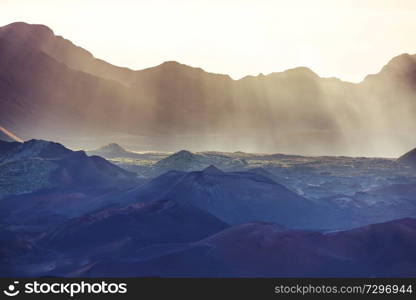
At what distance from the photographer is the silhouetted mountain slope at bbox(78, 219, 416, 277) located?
56500mm

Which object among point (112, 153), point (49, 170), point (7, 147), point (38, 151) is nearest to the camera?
point (49, 170)

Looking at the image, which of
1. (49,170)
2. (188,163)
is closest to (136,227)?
(49,170)

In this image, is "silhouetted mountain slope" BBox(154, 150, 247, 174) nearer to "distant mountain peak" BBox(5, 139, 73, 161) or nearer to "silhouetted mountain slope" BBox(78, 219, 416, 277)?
"distant mountain peak" BBox(5, 139, 73, 161)

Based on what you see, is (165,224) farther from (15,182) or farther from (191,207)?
(15,182)

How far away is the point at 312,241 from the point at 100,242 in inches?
741

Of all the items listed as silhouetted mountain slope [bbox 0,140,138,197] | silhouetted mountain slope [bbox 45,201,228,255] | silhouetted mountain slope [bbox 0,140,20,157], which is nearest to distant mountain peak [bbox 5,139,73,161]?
silhouetted mountain slope [bbox 0,140,138,197]

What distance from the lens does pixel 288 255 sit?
59.8 meters

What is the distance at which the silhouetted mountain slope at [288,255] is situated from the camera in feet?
185

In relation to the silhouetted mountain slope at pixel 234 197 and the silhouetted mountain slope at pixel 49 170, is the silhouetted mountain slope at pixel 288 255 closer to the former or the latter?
the silhouetted mountain slope at pixel 234 197

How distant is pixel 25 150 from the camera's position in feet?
401

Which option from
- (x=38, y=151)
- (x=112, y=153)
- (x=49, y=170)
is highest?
(x=112, y=153)

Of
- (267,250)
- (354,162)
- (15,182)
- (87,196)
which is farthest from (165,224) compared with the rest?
(354,162)

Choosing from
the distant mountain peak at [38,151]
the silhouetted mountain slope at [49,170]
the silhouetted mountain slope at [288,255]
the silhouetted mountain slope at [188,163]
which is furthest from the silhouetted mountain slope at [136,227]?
the silhouetted mountain slope at [188,163]

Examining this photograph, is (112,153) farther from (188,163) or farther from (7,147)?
(7,147)
